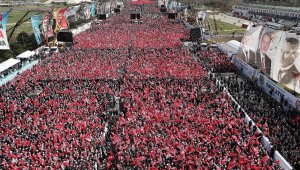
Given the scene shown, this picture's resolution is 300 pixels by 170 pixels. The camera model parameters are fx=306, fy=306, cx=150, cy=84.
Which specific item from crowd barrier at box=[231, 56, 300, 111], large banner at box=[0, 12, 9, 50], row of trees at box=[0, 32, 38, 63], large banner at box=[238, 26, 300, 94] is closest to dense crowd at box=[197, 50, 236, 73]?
crowd barrier at box=[231, 56, 300, 111]

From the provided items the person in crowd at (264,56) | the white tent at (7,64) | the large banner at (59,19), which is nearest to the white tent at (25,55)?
the white tent at (7,64)

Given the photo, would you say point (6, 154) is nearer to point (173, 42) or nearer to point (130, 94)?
point (130, 94)

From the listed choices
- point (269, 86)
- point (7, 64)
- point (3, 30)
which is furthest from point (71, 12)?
point (269, 86)

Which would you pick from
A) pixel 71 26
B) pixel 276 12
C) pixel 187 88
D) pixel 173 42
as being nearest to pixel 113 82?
pixel 187 88

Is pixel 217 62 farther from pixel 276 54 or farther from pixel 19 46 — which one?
pixel 19 46

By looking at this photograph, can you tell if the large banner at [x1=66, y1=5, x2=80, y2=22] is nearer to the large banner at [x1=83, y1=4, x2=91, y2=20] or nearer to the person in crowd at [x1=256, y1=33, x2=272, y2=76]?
the large banner at [x1=83, y1=4, x2=91, y2=20]
